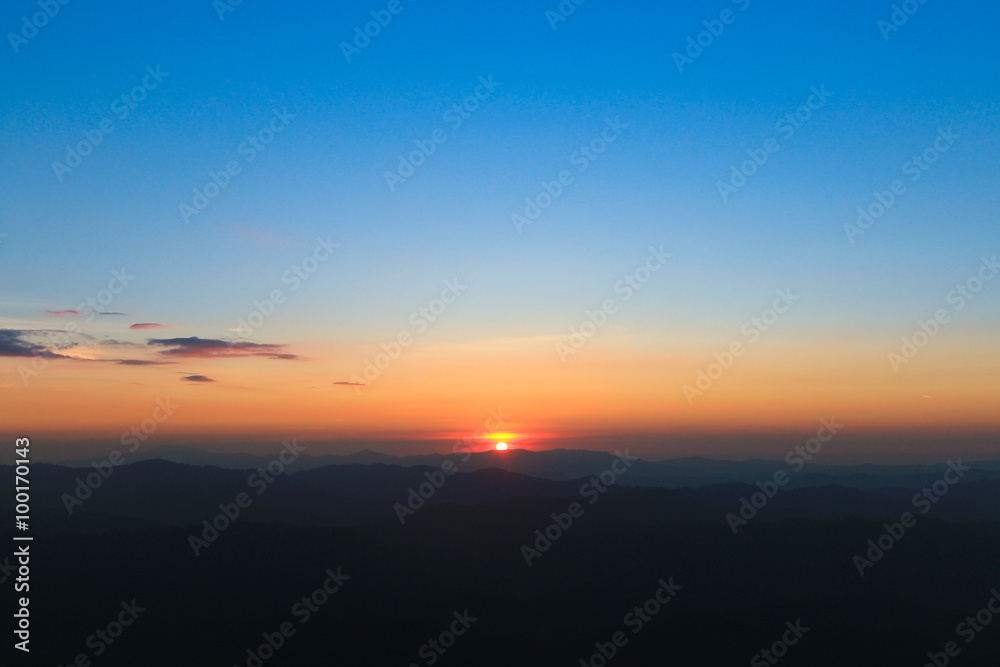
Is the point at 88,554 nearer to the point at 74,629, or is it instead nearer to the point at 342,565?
the point at 74,629

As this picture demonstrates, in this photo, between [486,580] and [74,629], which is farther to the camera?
[486,580]

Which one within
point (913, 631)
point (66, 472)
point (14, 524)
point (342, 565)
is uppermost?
point (66, 472)

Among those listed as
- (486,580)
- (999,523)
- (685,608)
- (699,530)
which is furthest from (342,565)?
(999,523)

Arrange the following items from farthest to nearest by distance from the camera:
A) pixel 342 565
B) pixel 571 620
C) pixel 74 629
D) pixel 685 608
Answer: pixel 342 565
pixel 685 608
pixel 571 620
pixel 74 629

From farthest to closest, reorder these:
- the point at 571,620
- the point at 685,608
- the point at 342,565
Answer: the point at 342,565, the point at 685,608, the point at 571,620

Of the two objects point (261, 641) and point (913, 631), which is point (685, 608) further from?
point (261, 641)

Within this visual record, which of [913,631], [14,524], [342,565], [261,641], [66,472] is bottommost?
[913,631]

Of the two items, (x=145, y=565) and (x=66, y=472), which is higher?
(x=66, y=472)

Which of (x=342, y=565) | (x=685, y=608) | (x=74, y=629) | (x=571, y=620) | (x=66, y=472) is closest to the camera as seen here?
(x=74, y=629)

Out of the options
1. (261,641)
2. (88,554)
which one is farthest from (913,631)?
(88,554)
